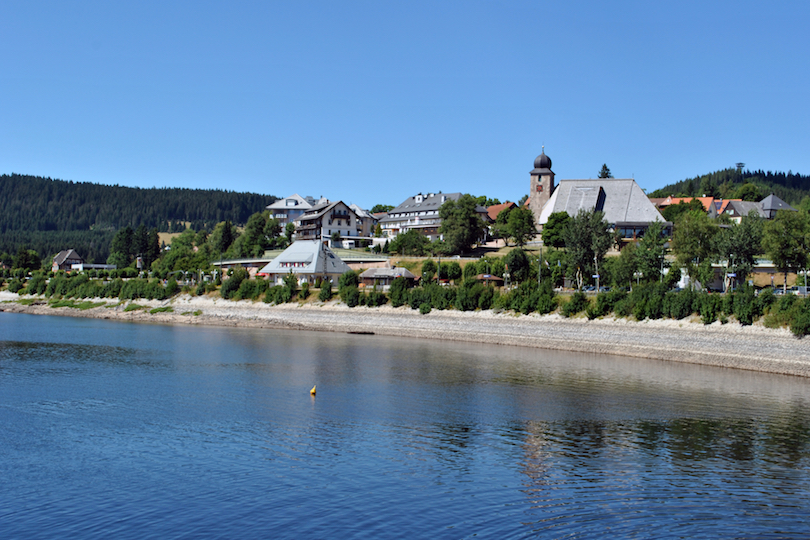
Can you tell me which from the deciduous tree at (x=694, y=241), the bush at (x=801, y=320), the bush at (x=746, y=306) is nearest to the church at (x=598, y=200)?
the deciduous tree at (x=694, y=241)

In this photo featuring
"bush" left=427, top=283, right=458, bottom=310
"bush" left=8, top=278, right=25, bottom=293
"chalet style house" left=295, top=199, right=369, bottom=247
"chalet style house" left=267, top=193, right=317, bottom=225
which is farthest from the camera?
"chalet style house" left=267, top=193, right=317, bottom=225

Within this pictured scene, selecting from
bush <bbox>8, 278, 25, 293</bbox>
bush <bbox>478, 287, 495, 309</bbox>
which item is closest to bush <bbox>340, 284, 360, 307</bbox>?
bush <bbox>478, 287, 495, 309</bbox>

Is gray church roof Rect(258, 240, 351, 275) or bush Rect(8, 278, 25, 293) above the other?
gray church roof Rect(258, 240, 351, 275)

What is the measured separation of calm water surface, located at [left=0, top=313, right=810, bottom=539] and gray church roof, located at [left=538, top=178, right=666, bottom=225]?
51946 mm

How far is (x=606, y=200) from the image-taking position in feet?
309

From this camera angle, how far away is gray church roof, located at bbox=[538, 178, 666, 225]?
294 ft

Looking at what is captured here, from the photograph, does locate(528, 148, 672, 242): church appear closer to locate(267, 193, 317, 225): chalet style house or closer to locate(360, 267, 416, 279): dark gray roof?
locate(360, 267, 416, 279): dark gray roof

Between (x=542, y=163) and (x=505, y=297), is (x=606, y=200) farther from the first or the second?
(x=505, y=297)

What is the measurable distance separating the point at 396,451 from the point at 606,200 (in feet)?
259

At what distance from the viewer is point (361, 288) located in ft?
252

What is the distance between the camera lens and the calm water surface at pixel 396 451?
1666cm

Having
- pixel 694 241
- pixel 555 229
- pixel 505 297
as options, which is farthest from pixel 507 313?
pixel 555 229

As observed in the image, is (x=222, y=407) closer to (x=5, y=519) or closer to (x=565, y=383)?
(x=5, y=519)

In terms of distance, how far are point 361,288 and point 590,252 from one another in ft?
84.8
